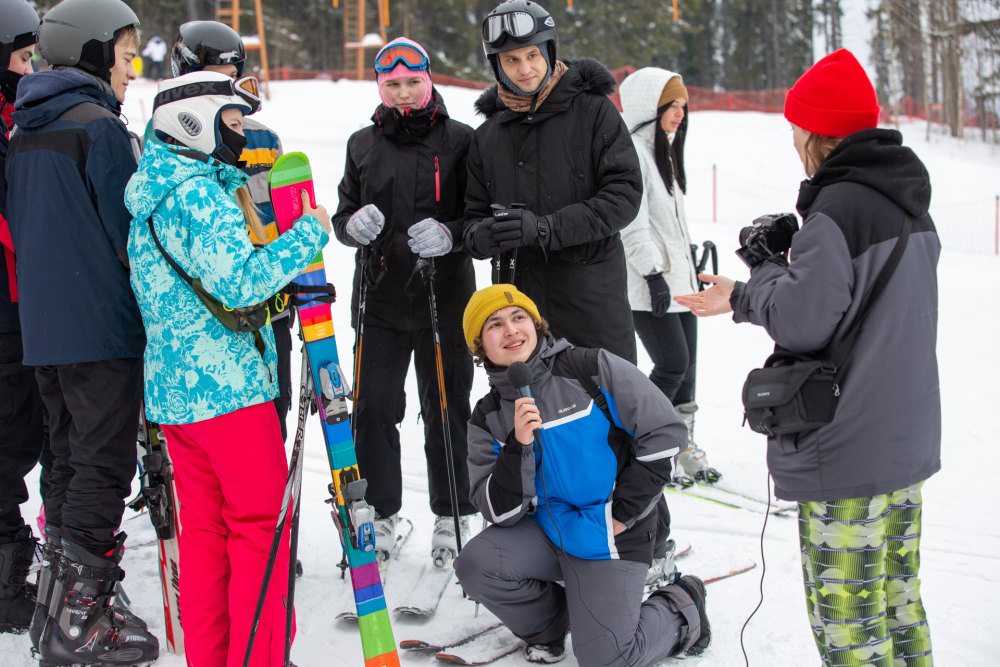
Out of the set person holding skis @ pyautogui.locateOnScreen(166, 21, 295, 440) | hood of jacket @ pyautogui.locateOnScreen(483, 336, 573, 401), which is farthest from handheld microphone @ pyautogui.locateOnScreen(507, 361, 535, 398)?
person holding skis @ pyautogui.locateOnScreen(166, 21, 295, 440)

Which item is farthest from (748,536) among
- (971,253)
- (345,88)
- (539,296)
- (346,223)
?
(345,88)

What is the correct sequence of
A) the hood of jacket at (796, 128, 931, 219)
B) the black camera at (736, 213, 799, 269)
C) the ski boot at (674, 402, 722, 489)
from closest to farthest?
the hood of jacket at (796, 128, 931, 219)
the black camera at (736, 213, 799, 269)
the ski boot at (674, 402, 722, 489)

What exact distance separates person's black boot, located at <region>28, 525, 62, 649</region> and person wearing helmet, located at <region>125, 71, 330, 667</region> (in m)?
0.53

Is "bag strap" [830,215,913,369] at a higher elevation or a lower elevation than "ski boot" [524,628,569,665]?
higher

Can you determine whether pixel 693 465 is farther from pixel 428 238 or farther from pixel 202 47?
pixel 202 47

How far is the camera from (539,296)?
115 inches

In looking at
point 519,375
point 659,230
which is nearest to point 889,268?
point 519,375

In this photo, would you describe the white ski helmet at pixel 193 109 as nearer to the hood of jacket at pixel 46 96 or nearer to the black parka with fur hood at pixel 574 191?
the hood of jacket at pixel 46 96

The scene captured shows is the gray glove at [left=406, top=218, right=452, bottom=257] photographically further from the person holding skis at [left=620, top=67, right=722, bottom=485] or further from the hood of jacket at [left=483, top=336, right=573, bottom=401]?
the person holding skis at [left=620, top=67, right=722, bottom=485]

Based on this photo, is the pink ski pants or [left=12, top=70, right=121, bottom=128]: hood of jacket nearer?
the pink ski pants

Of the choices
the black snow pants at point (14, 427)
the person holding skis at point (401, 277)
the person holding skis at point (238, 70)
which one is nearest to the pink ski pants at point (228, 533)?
the person holding skis at point (238, 70)

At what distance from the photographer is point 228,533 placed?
232 cm

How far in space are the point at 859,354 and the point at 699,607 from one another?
1.19 m

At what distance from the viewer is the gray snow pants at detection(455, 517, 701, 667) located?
2.29 meters
